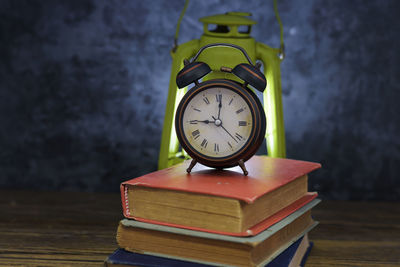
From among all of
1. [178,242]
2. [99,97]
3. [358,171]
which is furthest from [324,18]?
[178,242]

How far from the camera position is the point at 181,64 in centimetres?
176

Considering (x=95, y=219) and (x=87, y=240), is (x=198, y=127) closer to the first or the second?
(x=87, y=240)

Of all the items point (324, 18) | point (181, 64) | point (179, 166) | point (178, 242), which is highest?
point (324, 18)

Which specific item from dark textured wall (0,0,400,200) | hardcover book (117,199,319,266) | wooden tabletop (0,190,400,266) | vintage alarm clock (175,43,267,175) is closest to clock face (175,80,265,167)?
vintage alarm clock (175,43,267,175)

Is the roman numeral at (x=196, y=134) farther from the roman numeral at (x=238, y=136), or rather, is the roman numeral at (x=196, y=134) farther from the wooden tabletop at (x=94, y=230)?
the wooden tabletop at (x=94, y=230)

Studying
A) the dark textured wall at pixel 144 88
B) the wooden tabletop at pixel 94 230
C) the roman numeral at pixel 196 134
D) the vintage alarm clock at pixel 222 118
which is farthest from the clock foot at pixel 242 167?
the dark textured wall at pixel 144 88

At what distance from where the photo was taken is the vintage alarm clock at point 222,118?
134cm

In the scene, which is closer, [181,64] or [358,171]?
[181,64]

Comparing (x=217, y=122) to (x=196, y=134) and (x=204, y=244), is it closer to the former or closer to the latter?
(x=196, y=134)

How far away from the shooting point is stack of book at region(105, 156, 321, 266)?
48.1 inches

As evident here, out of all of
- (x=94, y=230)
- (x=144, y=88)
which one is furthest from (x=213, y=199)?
(x=144, y=88)

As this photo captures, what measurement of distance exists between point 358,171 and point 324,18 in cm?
58

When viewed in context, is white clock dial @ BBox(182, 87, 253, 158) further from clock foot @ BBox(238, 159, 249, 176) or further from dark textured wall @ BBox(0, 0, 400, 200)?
dark textured wall @ BBox(0, 0, 400, 200)

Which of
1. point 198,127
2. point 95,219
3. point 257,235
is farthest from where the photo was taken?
point 95,219
